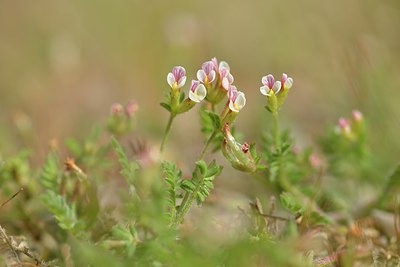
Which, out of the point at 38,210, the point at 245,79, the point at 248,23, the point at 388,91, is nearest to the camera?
the point at 38,210

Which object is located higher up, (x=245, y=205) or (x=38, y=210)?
(x=38, y=210)

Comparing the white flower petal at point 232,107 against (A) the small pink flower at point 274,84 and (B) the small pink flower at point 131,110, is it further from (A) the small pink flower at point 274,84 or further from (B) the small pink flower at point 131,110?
(B) the small pink flower at point 131,110

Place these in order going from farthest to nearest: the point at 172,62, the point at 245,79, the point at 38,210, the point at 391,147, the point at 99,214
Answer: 1. the point at 245,79
2. the point at 172,62
3. the point at 391,147
4. the point at 38,210
5. the point at 99,214

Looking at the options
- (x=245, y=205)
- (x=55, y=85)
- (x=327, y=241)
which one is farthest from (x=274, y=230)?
(x=55, y=85)

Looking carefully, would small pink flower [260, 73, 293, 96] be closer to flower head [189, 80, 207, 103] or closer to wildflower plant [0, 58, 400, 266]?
wildflower plant [0, 58, 400, 266]

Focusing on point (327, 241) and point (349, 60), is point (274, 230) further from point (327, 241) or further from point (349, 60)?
point (349, 60)

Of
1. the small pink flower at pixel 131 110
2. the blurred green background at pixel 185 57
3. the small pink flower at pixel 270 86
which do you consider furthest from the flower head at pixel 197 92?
the blurred green background at pixel 185 57

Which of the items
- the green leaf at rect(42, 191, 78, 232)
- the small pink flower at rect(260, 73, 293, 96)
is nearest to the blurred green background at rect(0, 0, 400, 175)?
the small pink flower at rect(260, 73, 293, 96)
